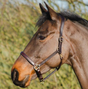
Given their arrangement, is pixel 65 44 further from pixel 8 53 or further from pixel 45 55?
pixel 8 53

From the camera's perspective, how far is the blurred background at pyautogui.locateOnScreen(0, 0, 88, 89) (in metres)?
4.25

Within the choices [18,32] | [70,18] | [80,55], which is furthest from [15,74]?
[18,32]

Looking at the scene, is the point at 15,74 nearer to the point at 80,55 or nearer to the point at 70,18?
the point at 80,55

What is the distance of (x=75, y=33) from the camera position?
209 centimetres

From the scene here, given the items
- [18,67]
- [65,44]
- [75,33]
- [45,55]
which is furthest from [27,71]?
[75,33]

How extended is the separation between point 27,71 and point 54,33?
52 centimetres

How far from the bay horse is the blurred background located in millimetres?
2164

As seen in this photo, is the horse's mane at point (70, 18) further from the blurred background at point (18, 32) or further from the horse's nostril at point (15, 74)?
the blurred background at point (18, 32)

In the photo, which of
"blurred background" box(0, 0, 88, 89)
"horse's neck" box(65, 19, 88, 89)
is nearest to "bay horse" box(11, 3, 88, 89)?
"horse's neck" box(65, 19, 88, 89)

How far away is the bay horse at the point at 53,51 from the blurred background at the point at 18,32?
2.16 m

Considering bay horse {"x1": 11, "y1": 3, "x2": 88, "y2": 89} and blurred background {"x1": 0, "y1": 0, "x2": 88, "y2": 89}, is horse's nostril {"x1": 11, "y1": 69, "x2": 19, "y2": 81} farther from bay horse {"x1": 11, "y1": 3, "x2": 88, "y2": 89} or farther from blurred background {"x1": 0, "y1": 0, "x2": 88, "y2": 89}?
blurred background {"x1": 0, "y1": 0, "x2": 88, "y2": 89}

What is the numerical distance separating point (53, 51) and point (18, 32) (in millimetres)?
2585

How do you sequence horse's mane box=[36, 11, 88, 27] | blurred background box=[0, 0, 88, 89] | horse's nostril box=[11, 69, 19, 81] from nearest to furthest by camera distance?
horse's nostril box=[11, 69, 19, 81]
horse's mane box=[36, 11, 88, 27]
blurred background box=[0, 0, 88, 89]

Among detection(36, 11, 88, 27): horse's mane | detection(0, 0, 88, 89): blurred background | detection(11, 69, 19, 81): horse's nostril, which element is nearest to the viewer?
detection(11, 69, 19, 81): horse's nostril
